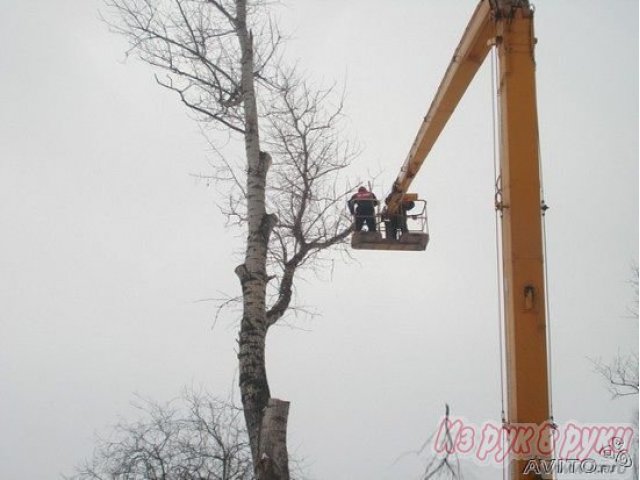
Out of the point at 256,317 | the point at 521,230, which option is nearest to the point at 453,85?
the point at 521,230

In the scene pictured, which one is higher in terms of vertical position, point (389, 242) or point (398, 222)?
point (398, 222)

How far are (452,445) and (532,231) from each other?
1884mm

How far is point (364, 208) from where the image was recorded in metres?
9.31

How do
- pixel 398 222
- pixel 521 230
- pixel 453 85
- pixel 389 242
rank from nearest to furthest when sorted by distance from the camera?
pixel 521 230, pixel 453 85, pixel 389 242, pixel 398 222

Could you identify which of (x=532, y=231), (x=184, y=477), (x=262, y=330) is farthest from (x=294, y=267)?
(x=532, y=231)

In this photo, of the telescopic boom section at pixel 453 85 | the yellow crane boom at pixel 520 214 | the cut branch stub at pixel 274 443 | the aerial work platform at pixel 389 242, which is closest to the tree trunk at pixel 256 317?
the cut branch stub at pixel 274 443

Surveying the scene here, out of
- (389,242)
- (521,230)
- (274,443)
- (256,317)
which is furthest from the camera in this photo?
(389,242)

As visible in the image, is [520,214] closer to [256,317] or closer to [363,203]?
[256,317]

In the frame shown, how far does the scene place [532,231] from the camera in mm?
5320

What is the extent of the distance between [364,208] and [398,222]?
0.74 metres

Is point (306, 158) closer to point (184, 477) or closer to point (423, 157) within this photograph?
point (423, 157)

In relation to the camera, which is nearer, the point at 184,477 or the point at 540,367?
the point at 540,367

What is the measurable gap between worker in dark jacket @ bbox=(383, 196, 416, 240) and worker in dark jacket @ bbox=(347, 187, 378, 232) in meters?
0.46

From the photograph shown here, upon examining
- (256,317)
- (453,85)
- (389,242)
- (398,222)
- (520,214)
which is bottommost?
(256,317)
